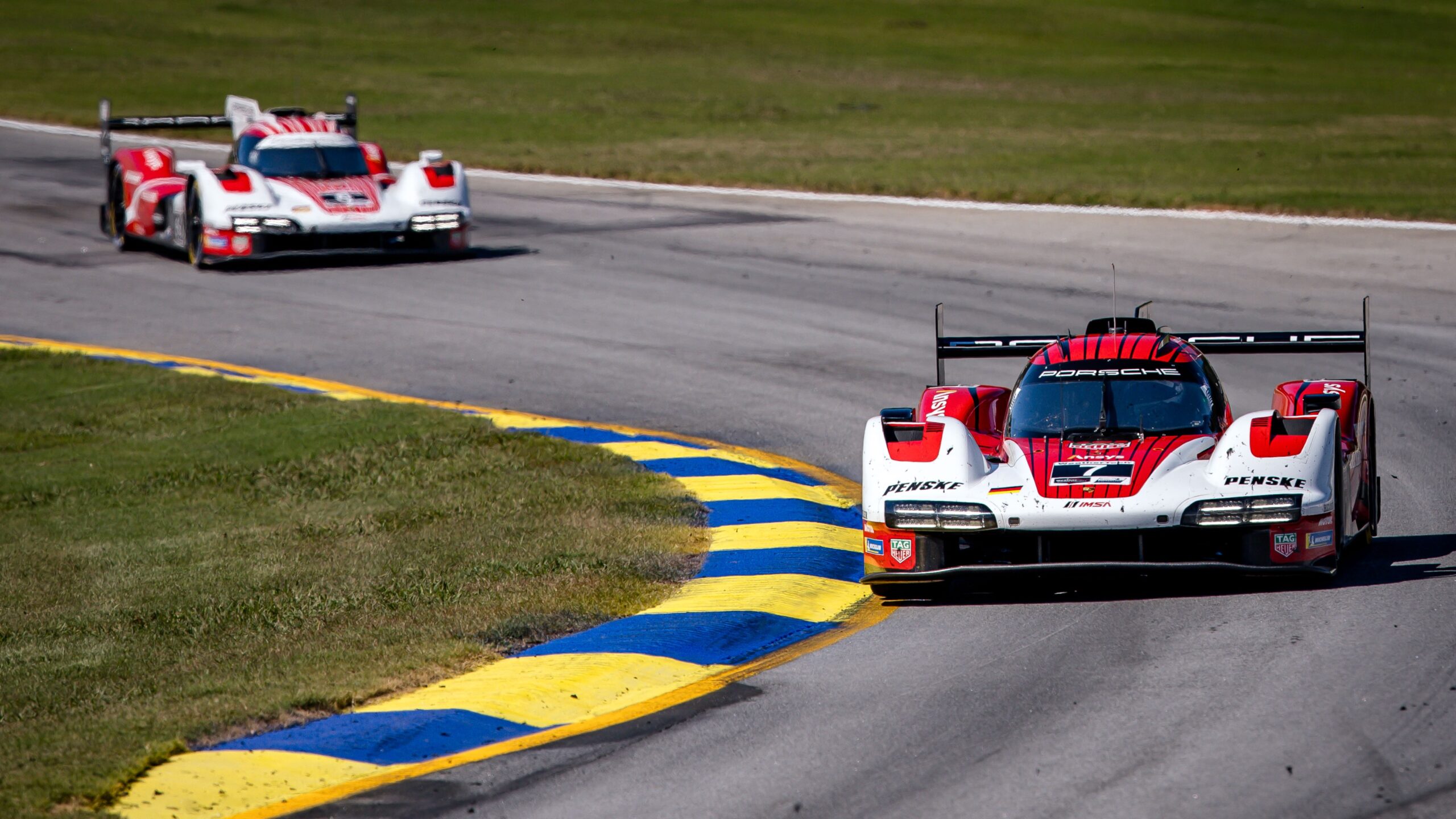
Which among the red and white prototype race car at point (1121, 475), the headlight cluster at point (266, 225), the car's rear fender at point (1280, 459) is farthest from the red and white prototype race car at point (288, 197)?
the car's rear fender at point (1280, 459)

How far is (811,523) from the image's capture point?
1079 centimetres

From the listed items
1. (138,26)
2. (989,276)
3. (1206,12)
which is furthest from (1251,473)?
(1206,12)

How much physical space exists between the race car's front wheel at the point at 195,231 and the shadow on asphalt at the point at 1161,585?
14.1 m

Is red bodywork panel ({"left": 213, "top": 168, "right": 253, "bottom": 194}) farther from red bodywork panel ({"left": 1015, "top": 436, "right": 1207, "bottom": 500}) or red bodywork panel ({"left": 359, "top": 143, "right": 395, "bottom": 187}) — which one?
red bodywork panel ({"left": 1015, "top": 436, "right": 1207, "bottom": 500})

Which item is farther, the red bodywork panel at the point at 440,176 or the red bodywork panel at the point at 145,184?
the red bodywork panel at the point at 145,184

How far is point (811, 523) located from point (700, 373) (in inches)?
201

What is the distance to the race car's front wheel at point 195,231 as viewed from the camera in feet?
70.6

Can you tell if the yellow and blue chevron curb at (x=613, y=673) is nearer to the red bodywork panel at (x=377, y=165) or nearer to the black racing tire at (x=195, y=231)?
the red bodywork panel at (x=377, y=165)

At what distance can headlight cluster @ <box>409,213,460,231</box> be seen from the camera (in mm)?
21609

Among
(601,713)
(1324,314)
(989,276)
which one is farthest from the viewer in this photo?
(989,276)

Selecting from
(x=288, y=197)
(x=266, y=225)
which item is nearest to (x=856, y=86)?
(x=288, y=197)

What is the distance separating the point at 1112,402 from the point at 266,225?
44.1 feet

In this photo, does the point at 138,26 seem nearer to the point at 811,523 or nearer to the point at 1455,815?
the point at 811,523

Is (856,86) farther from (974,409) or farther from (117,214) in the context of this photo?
(974,409)
